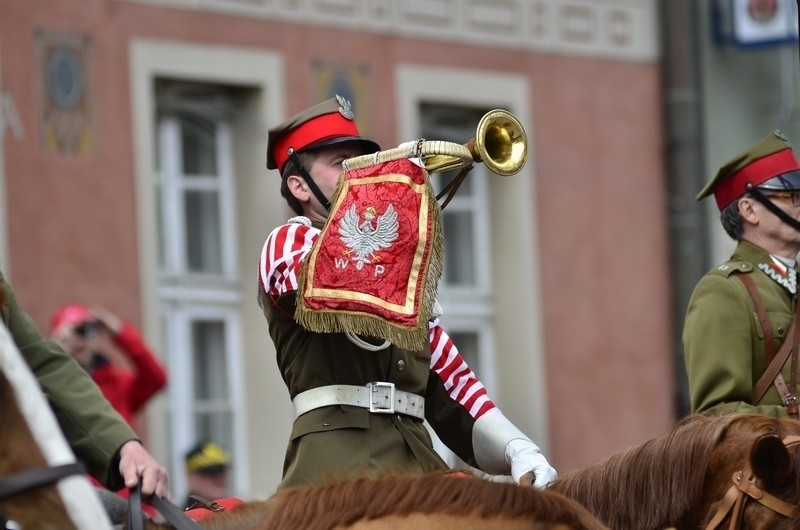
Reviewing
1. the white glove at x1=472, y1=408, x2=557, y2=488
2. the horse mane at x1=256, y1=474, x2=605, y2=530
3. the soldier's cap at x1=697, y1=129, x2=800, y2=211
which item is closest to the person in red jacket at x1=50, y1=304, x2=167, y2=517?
the soldier's cap at x1=697, y1=129, x2=800, y2=211

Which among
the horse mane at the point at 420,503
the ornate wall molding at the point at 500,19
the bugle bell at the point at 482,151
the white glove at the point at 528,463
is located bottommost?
the white glove at the point at 528,463

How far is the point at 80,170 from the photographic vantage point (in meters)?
12.4

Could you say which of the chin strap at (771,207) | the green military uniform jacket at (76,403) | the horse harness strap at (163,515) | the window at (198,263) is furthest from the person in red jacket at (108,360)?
the horse harness strap at (163,515)

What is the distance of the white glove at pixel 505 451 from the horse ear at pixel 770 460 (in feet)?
1.59

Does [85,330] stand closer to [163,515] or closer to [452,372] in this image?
[452,372]

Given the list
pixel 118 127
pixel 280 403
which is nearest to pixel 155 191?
pixel 118 127

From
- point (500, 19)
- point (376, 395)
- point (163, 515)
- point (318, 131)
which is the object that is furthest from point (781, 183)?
point (500, 19)

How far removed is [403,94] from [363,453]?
389 inches

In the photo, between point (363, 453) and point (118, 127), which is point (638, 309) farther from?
point (363, 453)

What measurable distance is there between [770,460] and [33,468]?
7.02 ft

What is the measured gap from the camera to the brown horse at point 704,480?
193 inches

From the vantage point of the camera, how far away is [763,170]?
6.33m

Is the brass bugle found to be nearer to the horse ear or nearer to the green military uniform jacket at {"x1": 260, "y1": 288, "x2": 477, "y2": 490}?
the green military uniform jacket at {"x1": 260, "y1": 288, "x2": 477, "y2": 490}

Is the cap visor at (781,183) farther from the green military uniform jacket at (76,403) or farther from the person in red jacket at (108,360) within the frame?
the person in red jacket at (108,360)
